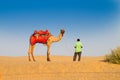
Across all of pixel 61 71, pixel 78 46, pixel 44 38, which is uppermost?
pixel 44 38

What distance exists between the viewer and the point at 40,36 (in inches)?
1206

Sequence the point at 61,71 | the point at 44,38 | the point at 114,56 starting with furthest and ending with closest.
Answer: the point at 44,38 → the point at 114,56 → the point at 61,71

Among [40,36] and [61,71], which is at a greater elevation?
[40,36]

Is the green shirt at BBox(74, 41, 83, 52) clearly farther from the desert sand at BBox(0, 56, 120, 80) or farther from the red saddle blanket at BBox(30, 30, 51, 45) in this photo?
the desert sand at BBox(0, 56, 120, 80)

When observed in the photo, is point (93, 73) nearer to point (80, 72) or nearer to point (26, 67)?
point (80, 72)

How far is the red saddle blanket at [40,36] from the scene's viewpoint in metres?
30.3

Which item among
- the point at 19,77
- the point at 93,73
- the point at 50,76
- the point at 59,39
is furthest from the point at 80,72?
the point at 59,39

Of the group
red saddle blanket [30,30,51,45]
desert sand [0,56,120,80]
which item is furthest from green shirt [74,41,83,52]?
desert sand [0,56,120,80]

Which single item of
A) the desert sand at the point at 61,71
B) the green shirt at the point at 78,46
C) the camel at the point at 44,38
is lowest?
the desert sand at the point at 61,71

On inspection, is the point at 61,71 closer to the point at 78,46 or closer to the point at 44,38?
the point at 78,46

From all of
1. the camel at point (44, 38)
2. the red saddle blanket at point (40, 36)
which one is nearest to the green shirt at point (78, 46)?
the camel at point (44, 38)

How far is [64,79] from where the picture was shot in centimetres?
2106

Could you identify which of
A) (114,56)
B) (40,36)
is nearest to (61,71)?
(114,56)

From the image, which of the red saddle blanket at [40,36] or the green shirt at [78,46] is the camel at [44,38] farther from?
the green shirt at [78,46]
